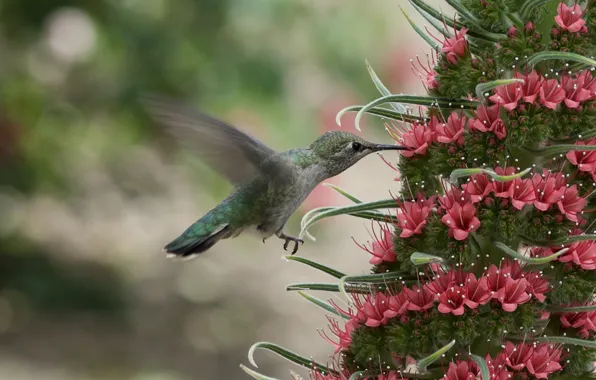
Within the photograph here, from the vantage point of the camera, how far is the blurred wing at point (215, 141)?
3143 millimetres

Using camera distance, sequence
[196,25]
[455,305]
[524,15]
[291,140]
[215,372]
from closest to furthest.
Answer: [455,305] < [524,15] < [291,140] < [196,25] < [215,372]

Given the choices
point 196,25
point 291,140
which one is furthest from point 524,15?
point 196,25

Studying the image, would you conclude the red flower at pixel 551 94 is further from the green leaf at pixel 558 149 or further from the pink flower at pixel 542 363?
the pink flower at pixel 542 363

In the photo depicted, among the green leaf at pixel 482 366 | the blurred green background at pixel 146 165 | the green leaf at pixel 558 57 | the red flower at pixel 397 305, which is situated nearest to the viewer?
the green leaf at pixel 482 366

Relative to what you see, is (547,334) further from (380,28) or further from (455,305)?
(380,28)

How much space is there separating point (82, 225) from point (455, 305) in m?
7.87

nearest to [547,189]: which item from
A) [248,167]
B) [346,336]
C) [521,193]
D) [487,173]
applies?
[521,193]

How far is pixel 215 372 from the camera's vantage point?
9.15 metres

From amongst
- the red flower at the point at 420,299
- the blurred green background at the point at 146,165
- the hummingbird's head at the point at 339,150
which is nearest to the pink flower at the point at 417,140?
the red flower at the point at 420,299

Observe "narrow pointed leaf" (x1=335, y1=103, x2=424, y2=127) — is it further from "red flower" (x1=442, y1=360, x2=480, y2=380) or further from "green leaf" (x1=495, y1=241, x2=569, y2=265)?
"red flower" (x1=442, y1=360, x2=480, y2=380)

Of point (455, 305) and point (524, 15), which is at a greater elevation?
point (524, 15)

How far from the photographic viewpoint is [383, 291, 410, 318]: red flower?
2195 millimetres

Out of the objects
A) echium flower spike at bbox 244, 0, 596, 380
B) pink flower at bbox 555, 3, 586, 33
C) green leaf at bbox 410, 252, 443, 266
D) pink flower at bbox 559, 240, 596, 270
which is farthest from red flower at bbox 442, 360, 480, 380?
pink flower at bbox 555, 3, 586, 33

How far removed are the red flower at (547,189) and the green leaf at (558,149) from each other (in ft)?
0.18
